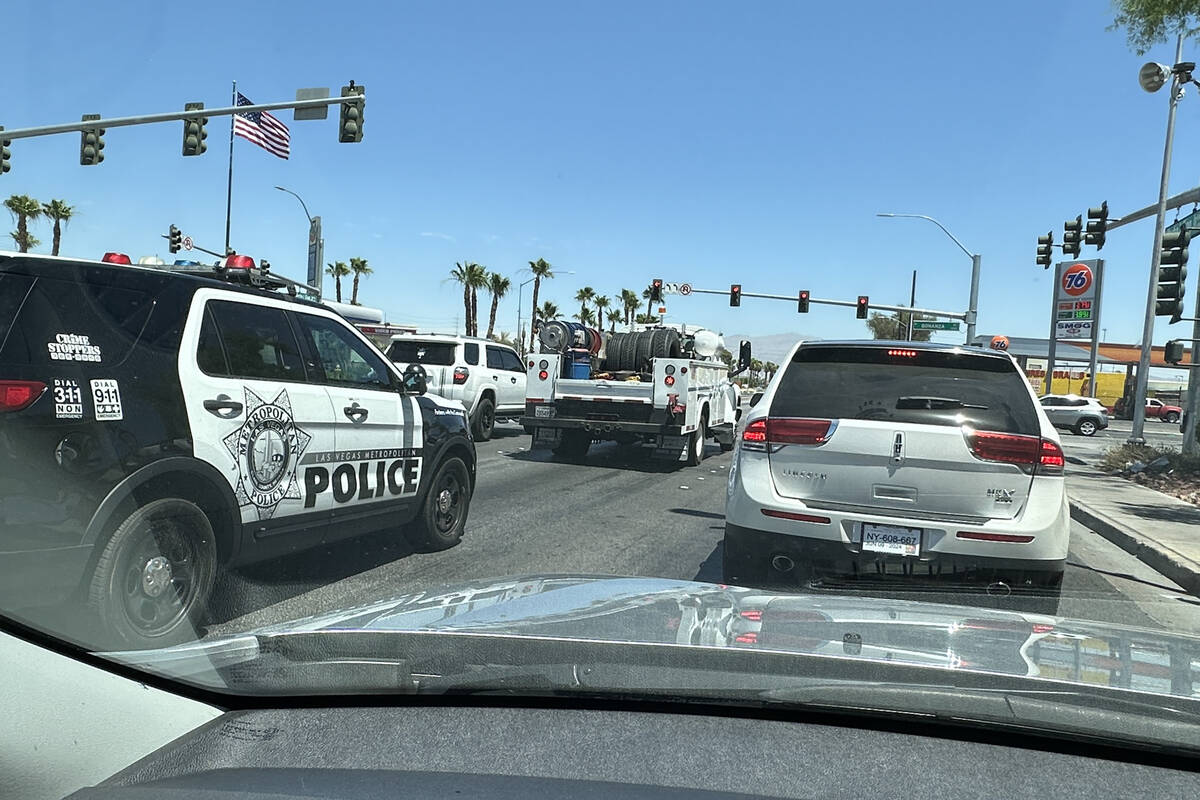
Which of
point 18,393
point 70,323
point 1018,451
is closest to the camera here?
point 18,393

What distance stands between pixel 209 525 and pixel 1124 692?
4.00 meters

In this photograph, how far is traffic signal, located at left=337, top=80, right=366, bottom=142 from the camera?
695 inches

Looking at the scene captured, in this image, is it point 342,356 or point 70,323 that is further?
point 342,356

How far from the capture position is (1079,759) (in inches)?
71.7

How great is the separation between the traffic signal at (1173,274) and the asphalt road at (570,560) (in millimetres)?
6800

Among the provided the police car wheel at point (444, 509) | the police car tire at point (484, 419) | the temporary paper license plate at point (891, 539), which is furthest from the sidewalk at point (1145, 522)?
the police car tire at point (484, 419)

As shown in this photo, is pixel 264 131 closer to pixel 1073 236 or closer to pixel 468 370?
pixel 468 370

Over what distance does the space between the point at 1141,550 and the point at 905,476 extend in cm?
521

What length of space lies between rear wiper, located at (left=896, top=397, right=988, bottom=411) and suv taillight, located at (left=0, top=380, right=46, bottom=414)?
171 inches

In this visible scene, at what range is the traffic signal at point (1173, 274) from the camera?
14.6 m

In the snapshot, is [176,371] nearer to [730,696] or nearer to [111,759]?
[111,759]

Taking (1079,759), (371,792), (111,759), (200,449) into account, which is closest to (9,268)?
(200,449)

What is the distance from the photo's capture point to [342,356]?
582cm

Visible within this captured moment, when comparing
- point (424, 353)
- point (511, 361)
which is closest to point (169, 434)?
point (424, 353)
